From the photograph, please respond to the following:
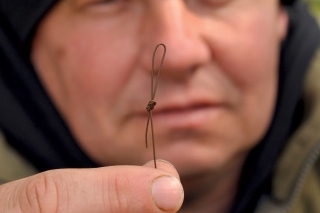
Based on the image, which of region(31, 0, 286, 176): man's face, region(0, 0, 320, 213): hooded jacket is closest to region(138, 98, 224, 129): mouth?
region(31, 0, 286, 176): man's face

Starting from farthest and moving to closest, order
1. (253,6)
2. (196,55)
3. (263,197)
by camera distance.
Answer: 1. (263,197)
2. (253,6)
3. (196,55)

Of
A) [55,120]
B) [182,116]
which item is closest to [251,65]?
[182,116]

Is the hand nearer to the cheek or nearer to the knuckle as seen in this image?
the knuckle

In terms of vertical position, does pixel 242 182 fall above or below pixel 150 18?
below

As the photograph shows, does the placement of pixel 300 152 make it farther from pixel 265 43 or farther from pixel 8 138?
pixel 8 138

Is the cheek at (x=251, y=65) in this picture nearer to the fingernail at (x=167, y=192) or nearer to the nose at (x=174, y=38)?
the nose at (x=174, y=38)

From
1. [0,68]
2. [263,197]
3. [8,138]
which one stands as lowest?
[263,197]

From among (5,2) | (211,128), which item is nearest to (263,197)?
(211,128)

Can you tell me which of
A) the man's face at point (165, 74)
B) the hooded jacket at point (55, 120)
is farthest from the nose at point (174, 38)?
the hooded jacket at point (55, 120)

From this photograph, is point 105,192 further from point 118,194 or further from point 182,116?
point 182,116
